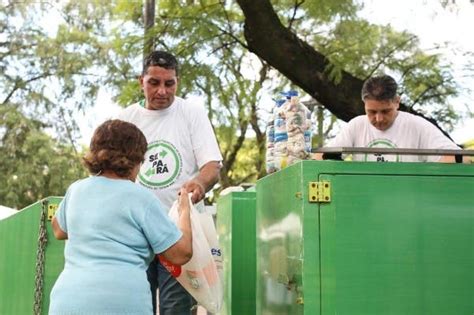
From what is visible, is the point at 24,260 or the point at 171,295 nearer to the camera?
the point at 171,295

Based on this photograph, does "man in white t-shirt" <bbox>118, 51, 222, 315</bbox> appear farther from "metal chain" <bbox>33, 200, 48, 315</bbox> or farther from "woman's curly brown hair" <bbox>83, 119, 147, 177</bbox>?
"woman's curly brown hair" <bbox>83, 119, 147, 177</bbox>

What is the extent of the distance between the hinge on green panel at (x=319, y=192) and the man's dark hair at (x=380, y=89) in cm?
174

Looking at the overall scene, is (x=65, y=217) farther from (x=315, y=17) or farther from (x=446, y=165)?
(x=315, y=17)

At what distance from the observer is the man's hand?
136 inches

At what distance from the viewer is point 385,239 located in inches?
117

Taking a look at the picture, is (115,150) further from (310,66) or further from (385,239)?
(310,66)

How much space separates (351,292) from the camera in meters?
2.94

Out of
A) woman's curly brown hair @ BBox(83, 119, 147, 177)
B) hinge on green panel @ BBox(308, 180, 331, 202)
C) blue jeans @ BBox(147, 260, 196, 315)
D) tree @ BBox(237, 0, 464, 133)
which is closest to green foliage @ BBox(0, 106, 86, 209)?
tree @ BBox(237, 0, 464, 133)

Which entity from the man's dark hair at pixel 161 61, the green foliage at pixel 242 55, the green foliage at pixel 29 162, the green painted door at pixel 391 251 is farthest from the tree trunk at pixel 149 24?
the green foliage at pixel 29 162

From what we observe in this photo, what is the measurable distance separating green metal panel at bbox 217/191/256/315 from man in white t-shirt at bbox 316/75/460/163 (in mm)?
767

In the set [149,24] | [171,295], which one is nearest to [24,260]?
[171,295]

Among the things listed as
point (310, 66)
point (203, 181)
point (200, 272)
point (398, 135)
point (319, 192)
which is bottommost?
point (200, 272)

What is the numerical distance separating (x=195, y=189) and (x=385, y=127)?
1587 mm

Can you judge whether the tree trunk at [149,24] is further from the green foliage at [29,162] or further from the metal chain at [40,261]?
the green foliage at [29,162]
